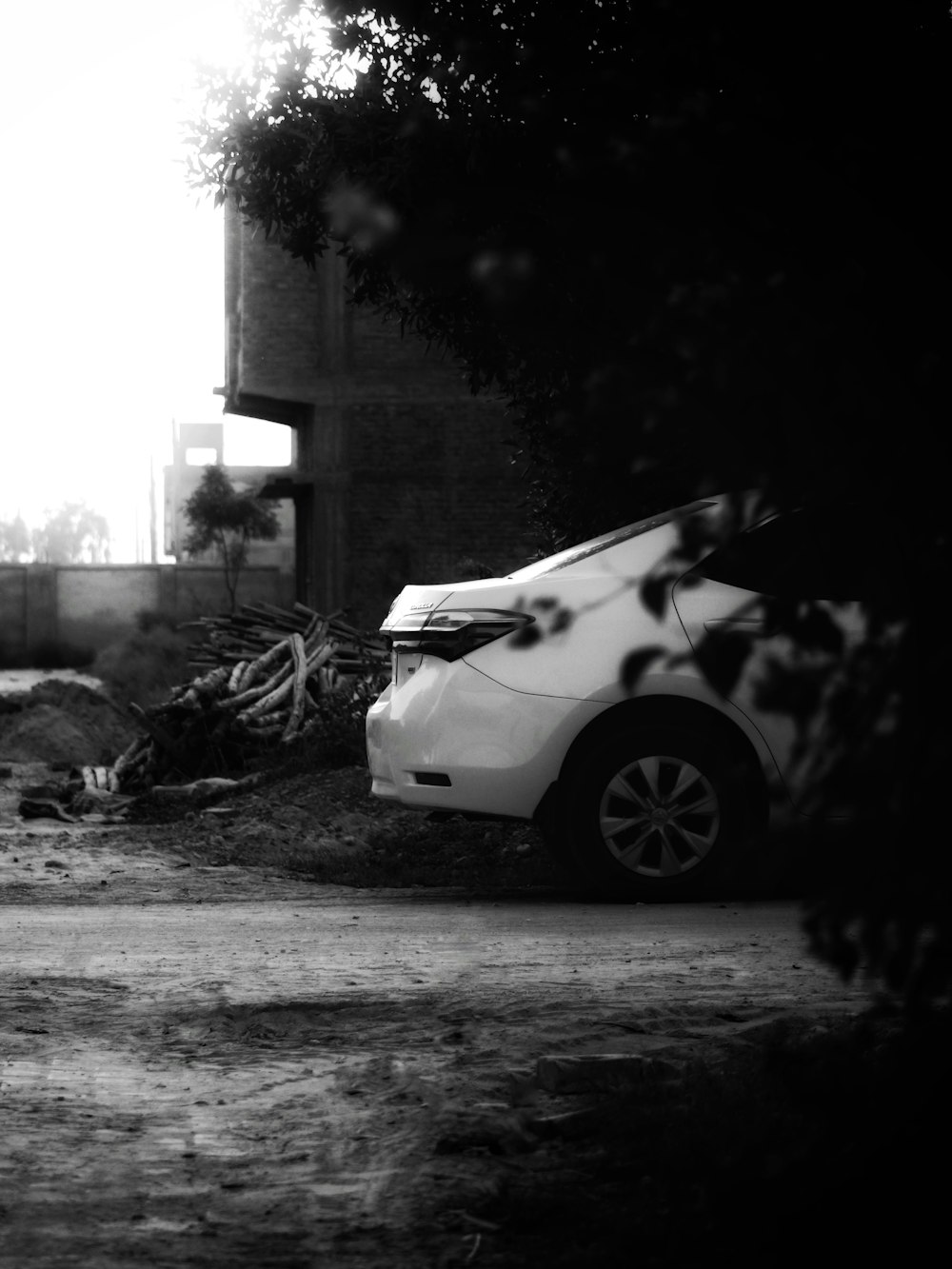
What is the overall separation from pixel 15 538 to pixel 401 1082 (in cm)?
17905

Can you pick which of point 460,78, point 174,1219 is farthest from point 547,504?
point 174,1219

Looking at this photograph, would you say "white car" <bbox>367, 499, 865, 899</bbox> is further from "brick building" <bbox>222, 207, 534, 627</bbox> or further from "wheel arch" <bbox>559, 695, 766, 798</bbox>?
"brick building" <bbox>222, 207, 534, 627</bbox>

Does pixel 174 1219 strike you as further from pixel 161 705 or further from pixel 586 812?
pixel 161 705

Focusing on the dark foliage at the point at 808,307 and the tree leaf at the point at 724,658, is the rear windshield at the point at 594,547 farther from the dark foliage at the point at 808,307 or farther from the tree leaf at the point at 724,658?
the tree leaf at the point at 724,658

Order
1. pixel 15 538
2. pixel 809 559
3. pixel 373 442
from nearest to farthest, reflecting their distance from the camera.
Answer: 1. pixel 809 559
2. pixel 373 442
3. pixel 15 538

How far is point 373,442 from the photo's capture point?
34.5m

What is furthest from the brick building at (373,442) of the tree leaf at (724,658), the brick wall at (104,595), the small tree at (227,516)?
the tree leaf at (724,658)

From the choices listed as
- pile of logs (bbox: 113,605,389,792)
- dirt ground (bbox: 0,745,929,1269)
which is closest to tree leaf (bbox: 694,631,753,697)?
dirt ground (bbox: 0,745,929,1269)

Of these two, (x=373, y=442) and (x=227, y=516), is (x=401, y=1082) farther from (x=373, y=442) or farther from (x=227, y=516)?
(x=227, y=516)

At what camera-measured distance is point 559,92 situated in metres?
7.27

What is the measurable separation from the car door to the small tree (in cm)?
4626

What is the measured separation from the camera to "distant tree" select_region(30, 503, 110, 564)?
175500 millimetres

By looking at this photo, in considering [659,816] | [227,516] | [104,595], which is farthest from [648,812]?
[104,595]

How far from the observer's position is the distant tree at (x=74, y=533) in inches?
6909
